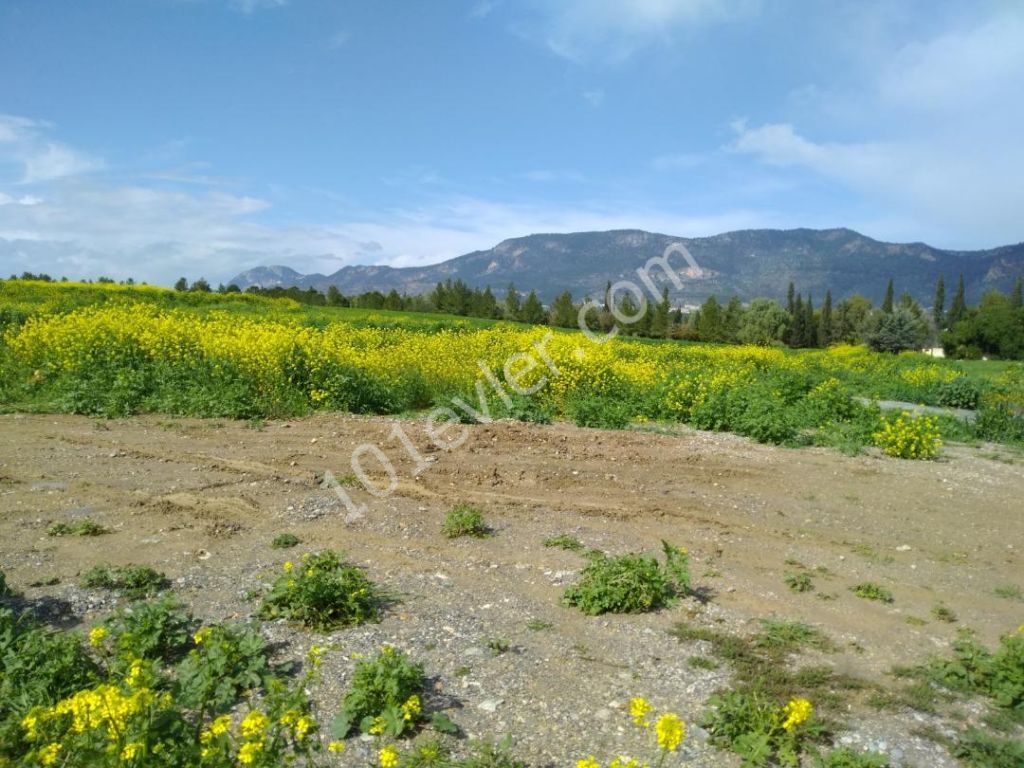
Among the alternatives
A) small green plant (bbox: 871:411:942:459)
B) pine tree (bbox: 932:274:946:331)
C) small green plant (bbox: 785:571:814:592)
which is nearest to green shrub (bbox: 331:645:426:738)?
small green plant (bbox: 785:571:814:592)

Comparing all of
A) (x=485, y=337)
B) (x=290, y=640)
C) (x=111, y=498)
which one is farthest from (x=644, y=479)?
(x=485, y=337)

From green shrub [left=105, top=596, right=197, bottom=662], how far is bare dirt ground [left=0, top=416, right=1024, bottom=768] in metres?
0.42

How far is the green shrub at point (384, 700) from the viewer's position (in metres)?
3.21

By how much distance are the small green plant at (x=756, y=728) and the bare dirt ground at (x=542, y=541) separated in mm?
124

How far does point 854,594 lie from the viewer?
5027mm

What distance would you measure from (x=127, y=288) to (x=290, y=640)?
3417 centimetres

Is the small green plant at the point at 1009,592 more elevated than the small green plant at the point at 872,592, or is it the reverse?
the small green plant at the point at 872,592

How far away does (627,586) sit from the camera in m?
4.71

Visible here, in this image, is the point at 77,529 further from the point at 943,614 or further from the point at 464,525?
the point at 943,614

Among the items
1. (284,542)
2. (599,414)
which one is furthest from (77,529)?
(599,414)

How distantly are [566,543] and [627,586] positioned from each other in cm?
117

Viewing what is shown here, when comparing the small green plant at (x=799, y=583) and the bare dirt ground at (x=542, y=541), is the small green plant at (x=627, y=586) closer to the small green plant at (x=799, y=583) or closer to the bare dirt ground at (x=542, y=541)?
the bare dirt ground at (x=542, y=541)

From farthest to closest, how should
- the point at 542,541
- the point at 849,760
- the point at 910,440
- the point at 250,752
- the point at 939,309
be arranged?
the point at 939,309 → the point at 910,440 → the point at 542,541 → the point at 849,760 → the point at 250,752

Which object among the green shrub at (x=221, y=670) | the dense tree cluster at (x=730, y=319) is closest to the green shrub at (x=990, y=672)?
the green shrub at (x=221, y=670)
